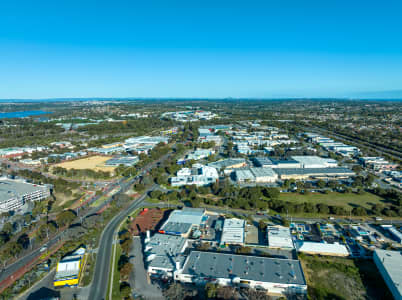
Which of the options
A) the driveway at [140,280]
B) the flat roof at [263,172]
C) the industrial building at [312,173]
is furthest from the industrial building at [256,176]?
the driveway at [140,280]

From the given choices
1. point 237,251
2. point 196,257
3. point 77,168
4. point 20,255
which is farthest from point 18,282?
point 77,168

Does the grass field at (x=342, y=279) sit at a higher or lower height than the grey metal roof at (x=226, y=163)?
lower

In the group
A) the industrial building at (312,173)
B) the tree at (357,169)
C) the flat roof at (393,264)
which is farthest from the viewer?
the tree at (357,169)

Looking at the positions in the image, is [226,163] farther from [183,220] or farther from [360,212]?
[360,212]

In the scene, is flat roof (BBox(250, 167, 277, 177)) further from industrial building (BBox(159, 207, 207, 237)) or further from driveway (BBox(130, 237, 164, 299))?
driveway (BBox(130, 237, 164, 299))

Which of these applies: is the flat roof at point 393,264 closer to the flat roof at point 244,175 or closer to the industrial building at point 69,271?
the flat roof at point 244,175

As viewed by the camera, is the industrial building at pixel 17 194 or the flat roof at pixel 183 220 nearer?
the flat roof at pixel 183 220

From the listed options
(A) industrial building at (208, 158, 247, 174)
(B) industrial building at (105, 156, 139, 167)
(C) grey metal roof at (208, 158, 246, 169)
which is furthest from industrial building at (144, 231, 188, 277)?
(B) industrial building at (105, 156, 139, 167)
